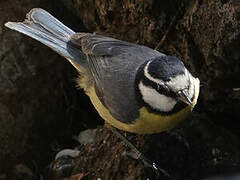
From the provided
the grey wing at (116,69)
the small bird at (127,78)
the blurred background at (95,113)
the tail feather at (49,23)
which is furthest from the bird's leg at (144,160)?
the tail feather at (49,23)

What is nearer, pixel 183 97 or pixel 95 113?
pixel 183 97

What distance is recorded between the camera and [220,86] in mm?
4086

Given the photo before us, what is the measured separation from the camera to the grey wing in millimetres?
3898

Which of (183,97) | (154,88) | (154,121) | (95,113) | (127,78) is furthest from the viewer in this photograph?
(95,113)

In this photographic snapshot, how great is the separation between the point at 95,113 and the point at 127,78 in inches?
61.6

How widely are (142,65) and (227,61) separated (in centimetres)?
62

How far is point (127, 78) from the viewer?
12.9ft

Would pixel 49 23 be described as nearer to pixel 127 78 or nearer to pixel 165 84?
pixel 127 78

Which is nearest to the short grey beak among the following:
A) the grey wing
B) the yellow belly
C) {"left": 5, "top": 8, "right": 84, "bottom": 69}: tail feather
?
the yellow belly

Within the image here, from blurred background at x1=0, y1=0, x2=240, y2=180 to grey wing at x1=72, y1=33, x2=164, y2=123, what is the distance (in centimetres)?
37

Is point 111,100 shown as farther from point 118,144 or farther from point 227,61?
point 227,61

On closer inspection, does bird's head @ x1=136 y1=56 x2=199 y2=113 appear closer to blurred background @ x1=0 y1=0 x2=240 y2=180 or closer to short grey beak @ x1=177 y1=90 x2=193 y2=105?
short grey beak @ x1=177 y1=90 x2=193 y2=105

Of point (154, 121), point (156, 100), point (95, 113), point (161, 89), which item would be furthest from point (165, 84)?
point (95, 113)

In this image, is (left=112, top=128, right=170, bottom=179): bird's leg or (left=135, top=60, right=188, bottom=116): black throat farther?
(left=112, top=128, right=170, bottom=179): bird's leg
